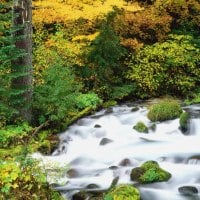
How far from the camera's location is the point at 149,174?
840 centimetres

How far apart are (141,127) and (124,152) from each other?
149 cm

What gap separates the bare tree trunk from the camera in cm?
1030

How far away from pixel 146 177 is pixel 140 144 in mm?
2541

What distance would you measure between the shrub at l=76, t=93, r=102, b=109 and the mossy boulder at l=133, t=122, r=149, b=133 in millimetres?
1983

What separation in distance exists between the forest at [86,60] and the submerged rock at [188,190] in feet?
10.9

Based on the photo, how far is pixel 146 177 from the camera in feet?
27.5

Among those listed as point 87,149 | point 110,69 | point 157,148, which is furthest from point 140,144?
point 110,69

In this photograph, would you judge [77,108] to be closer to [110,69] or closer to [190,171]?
[110,69]

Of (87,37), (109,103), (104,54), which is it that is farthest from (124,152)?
(87,37)

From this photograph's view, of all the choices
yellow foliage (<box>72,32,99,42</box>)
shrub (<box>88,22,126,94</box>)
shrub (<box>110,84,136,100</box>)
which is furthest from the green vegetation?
yellow foliage (<box>72,32,99,42</box>)

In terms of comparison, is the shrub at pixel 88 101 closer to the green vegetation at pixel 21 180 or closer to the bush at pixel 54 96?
the bush at pixel 54 96

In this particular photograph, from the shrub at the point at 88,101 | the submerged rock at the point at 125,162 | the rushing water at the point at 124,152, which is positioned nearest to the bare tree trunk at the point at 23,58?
the rushing water at the point at 124,152

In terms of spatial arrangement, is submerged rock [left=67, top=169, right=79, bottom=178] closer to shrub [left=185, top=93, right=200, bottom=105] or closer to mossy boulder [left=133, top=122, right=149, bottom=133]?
mossy boulder [left=133, top=122, right=149, bottom=133]

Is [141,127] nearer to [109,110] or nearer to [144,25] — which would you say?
[109,110]
